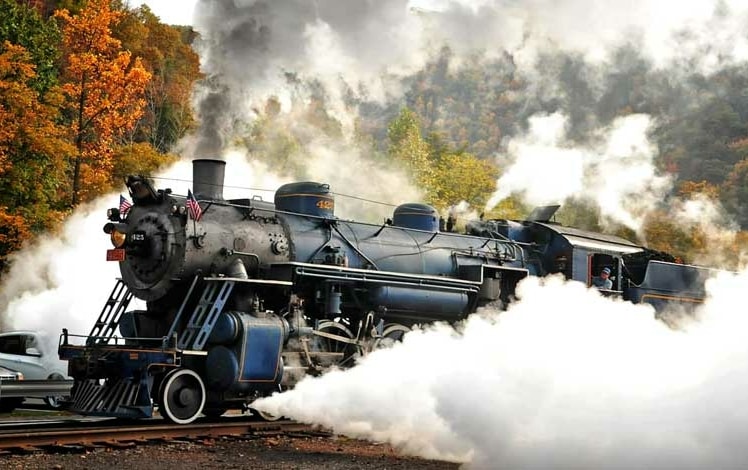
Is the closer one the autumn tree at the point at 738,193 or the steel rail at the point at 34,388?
the steel rail at the point at 34,388

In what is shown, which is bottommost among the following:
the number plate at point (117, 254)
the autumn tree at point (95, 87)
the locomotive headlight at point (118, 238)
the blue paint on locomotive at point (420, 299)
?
the blue paint on locomotive at point (420, 299)

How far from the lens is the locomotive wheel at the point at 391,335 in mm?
15109

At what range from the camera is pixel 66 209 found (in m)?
31.4

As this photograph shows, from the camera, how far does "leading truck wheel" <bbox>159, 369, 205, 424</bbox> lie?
12.7 m

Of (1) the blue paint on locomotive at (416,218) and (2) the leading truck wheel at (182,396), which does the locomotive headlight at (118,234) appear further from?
(1) the blue paint on locomotive at (416,218)

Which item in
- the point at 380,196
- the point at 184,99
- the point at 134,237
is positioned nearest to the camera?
the point at 134,237

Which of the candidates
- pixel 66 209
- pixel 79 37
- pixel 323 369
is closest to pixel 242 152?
pixel 66 209

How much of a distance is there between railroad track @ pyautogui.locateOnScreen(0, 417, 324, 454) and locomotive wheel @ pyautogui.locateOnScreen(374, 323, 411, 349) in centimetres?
225

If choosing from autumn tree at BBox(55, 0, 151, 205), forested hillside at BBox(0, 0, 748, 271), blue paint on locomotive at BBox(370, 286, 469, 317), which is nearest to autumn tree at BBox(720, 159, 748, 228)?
forested hillside at BBox(0, 0, 748, 271)

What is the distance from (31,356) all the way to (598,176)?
24.5 metres

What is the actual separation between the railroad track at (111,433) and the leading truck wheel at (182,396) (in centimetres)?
22

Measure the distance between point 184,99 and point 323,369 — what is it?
36689 millimetres

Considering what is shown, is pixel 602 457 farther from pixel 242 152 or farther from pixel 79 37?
pixel 79 37

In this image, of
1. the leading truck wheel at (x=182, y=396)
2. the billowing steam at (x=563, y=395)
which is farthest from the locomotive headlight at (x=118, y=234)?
the billowing steam at (x=563, y=395)
